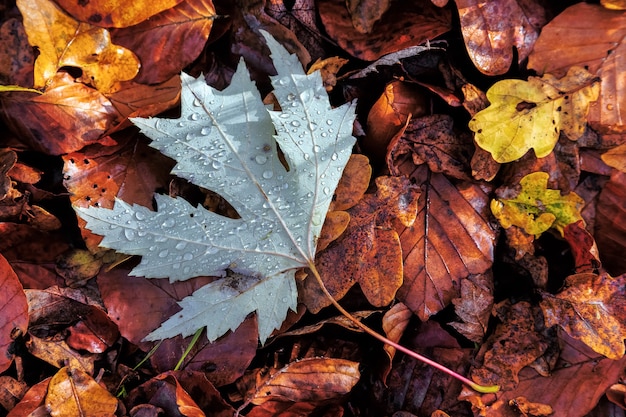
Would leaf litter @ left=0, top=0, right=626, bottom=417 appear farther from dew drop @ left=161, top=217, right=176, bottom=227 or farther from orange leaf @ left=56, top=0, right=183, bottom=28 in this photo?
dew drop @ left=161, top=217, right=176, bottom=227

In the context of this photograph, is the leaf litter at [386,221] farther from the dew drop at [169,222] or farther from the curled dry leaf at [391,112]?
the dew drop at [169,222]

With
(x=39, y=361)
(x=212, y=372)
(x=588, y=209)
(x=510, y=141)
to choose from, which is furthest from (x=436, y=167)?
(x=39, y=361)

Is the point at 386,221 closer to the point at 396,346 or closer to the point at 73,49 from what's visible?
the point at 396,346

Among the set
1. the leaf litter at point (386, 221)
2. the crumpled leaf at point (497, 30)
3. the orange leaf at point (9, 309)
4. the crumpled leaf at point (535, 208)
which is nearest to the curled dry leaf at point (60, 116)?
the leaf litter at point (386, 221)

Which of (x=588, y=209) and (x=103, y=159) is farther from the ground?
(x=103, y=159)

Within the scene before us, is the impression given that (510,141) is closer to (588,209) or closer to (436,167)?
(436,167)

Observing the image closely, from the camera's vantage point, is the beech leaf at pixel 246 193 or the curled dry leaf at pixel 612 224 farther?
the curled dry leaf at pixel 612 224
